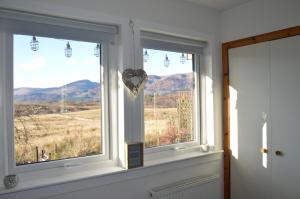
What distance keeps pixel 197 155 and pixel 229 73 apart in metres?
1.01

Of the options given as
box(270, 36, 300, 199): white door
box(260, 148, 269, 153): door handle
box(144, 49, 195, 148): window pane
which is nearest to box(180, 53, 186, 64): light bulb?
box(144, 49, 195, 148): window pane

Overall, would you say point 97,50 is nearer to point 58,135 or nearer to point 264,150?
point 58,135

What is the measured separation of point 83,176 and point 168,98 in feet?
4.01

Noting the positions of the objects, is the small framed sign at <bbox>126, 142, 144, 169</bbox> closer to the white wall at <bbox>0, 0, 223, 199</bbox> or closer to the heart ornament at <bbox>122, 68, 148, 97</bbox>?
the white wall at <bbox>0, 0, 223, 199</bbox>

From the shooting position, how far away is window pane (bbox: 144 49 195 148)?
8.46ft

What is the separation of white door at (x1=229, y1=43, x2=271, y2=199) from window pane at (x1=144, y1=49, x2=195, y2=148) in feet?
1.61

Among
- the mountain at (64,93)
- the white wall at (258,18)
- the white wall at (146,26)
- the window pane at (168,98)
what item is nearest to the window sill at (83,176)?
the white wall at (146,26)

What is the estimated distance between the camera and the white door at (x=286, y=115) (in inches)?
92.2

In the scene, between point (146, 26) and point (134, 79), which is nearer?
point (134, 79)

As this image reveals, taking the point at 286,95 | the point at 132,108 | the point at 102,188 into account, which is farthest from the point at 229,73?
the point at 102,188

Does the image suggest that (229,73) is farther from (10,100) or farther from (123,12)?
(10,100)

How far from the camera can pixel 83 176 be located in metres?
1.97

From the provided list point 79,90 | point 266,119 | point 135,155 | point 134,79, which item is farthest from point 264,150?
point 79,90

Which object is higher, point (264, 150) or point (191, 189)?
point (264, 150)
